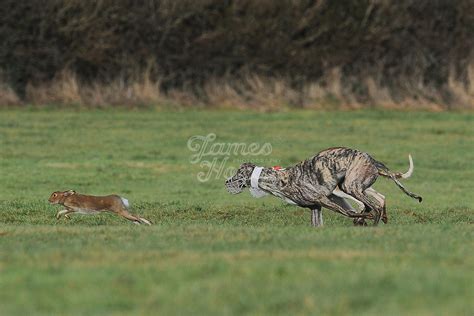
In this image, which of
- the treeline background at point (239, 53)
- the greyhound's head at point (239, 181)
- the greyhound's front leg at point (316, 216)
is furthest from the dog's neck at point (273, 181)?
the treeline background at point (239, 53)

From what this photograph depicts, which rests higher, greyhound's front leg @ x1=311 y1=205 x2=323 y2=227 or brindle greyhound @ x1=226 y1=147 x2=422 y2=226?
brindle greyhound @ x1=226 y1=147 x2=422 y2=226

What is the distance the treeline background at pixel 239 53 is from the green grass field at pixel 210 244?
24.0 feet

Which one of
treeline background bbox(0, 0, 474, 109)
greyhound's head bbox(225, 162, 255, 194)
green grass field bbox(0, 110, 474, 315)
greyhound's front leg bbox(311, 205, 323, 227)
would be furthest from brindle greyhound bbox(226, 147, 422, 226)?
treeline background bbox(0, 0, 474, 109)

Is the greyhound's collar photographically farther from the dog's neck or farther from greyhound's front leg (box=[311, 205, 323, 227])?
greyhound's front leg (box=[311, 205, 323, 227])

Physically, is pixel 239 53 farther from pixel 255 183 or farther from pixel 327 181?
pixel 327 181

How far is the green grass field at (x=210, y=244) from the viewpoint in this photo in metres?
8.70

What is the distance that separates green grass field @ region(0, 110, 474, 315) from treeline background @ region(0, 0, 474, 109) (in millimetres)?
7308

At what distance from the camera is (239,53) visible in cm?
3812

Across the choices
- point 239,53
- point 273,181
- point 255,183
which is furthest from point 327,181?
point 239,53

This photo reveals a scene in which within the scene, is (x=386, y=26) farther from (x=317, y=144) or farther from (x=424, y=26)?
(x=317, y=144)

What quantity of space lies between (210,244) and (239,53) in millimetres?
26471

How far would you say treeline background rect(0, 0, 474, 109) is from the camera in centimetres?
3644

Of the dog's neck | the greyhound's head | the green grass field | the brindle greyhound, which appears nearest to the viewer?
the green grass field

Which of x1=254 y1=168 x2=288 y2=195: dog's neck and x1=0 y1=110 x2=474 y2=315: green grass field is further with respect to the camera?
x1=254 y1=168 x2=288 y2=195: dog's neck
